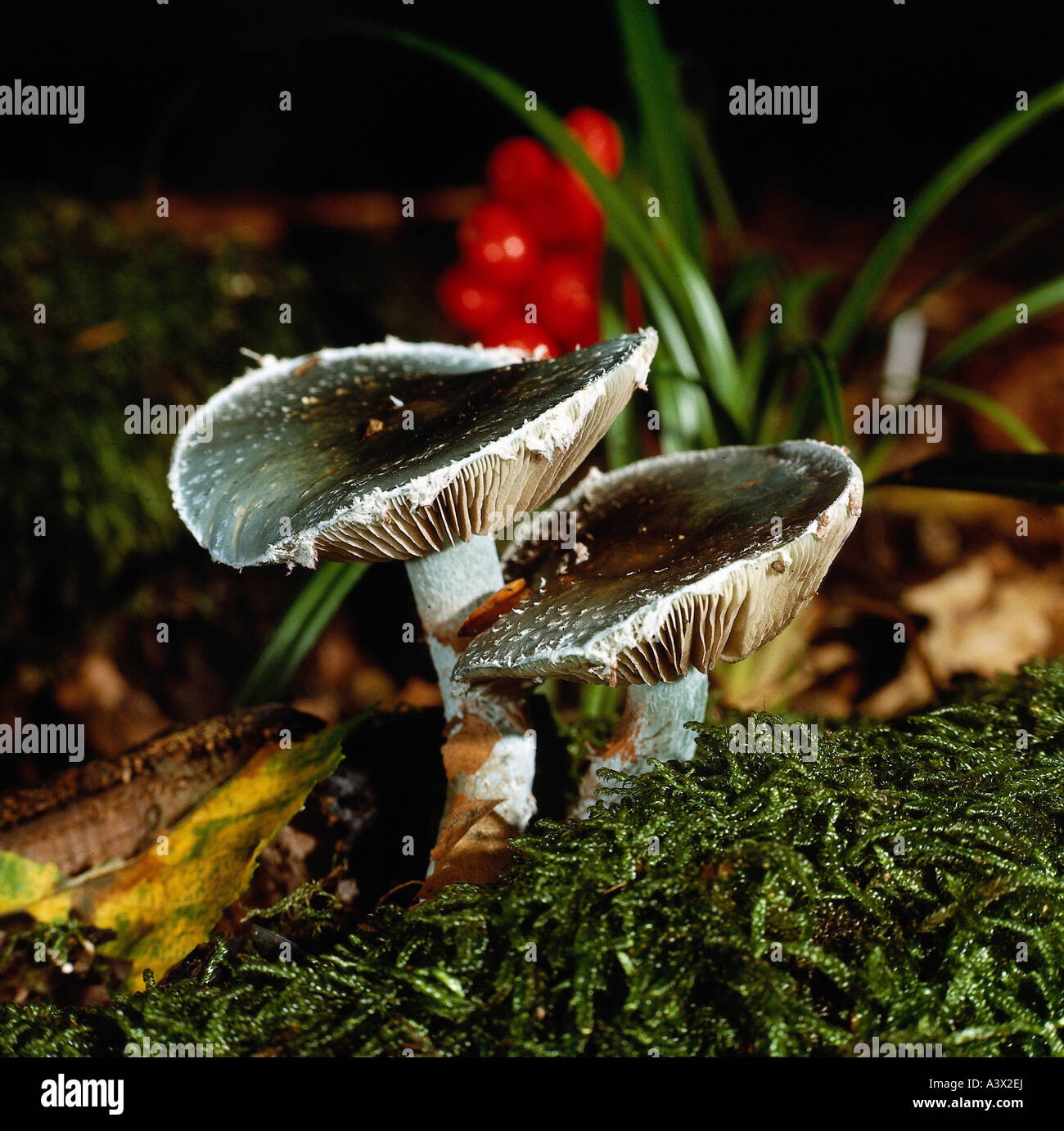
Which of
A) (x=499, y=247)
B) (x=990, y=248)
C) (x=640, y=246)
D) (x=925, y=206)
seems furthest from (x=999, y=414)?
(x=499, y=247)

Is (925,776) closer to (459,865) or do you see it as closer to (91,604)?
(459,865)

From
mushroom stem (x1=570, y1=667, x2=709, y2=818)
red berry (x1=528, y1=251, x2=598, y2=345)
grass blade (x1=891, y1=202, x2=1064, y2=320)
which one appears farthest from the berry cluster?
mushroom stem (x1=570, y1=667, x2=709, y2=818)

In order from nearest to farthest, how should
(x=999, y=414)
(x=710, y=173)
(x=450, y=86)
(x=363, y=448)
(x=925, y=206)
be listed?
(x=363, y=448), (x=925, y=206), (x=999, y=414), (x=710, y=173), (x=450, y=86)

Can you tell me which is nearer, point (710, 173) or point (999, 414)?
point (999, 414)

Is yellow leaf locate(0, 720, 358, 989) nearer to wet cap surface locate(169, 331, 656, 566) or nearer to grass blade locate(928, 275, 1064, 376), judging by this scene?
wet cap surface locate(169, 331, 656, 566)

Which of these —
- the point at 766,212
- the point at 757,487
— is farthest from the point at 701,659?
the point at 766,212

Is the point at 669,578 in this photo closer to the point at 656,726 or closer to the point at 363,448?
the point at 656,726
